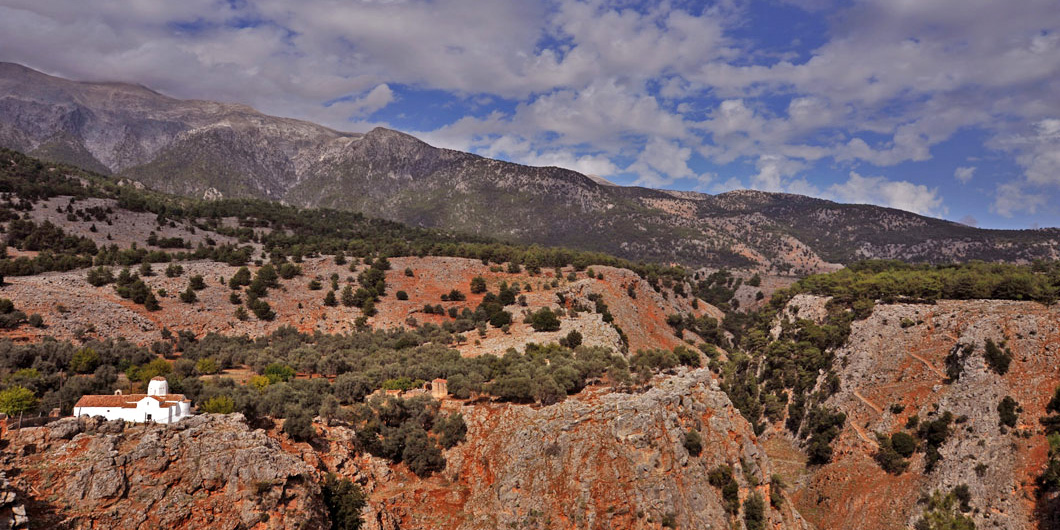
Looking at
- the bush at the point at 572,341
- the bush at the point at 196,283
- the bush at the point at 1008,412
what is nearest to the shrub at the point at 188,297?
the bush at the point at 196,283

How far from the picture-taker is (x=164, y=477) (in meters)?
17.3

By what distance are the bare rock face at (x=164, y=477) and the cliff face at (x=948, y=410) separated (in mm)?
37423

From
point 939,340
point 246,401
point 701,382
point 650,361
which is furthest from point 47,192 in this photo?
point 939,340

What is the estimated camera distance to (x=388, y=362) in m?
37.8

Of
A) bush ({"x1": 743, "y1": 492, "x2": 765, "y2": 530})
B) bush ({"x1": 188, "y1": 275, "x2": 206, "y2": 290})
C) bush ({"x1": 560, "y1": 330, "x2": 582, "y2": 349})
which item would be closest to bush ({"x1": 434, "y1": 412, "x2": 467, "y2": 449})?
bush ({"x1": 743, "y1": 492, "x2": 765, "y2": 530})

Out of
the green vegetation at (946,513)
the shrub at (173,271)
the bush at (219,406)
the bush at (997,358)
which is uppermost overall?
the bush at (997,358)

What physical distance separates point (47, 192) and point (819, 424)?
10997 cm

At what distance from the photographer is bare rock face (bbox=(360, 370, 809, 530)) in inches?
910

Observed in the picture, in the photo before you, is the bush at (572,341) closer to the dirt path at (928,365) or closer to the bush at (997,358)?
the dirt path at (928,365)

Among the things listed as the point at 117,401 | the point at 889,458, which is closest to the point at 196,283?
the point at 117,401

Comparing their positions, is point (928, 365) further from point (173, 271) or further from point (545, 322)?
point (173, 271)

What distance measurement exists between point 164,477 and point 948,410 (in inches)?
1908

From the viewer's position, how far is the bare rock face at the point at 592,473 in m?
23.1

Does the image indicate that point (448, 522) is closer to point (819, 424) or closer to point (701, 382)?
point (701, 382)
